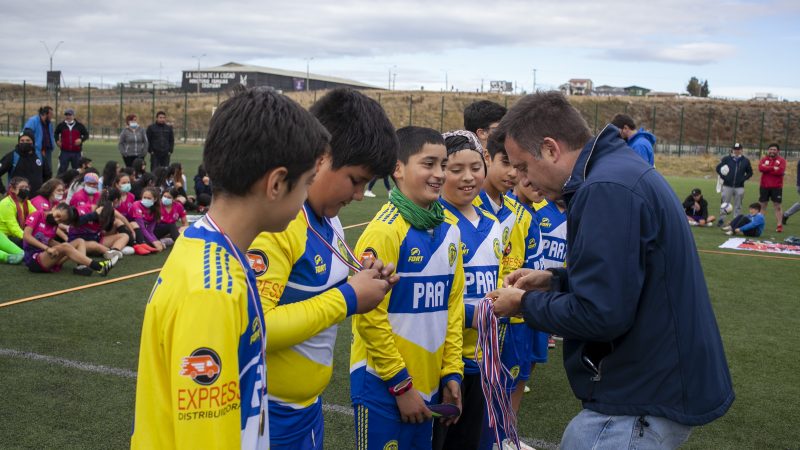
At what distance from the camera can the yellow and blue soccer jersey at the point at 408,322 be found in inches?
126

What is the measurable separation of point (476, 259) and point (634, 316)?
1921 mm

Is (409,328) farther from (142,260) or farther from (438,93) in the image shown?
(438,93)

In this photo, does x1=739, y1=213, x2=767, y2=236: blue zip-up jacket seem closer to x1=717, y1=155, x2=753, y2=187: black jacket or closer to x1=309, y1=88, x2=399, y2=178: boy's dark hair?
x1=717, y1=155, x2=753, y2=187: black jacket

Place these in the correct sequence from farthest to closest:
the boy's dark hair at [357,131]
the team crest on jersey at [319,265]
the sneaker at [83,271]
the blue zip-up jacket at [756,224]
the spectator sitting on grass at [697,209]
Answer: the spectator sitting on grass at [697,209]
the blue zip-up jacket at [756,224]
the sneaker at [83,271]
the boy's dark hair at [357,131]
the team crest on jersey at [319,265]

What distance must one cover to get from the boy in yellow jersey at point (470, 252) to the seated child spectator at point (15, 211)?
343 inches

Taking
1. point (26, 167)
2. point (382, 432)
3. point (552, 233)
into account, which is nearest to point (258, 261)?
point (382, 432)

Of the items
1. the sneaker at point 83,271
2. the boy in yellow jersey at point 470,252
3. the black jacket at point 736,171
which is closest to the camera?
the boy in yellow jersey at point 470,252

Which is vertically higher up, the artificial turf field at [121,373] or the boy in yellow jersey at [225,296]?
the boy in yellow jersey at [225,296]

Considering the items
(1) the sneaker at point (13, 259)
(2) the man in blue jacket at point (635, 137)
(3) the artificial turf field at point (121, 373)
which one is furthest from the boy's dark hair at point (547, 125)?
(1) the sneaker at point (13, 259)

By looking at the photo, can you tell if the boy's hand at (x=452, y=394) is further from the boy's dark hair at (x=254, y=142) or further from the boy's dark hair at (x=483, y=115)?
the boy's dark hair at (x=483, y=115)

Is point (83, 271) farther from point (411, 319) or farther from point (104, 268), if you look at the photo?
point (411, 319)

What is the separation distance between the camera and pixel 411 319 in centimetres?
343

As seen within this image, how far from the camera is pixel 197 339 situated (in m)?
1.58

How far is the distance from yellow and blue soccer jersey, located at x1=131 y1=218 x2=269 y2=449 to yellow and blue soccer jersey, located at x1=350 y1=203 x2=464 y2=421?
54.9 inches
